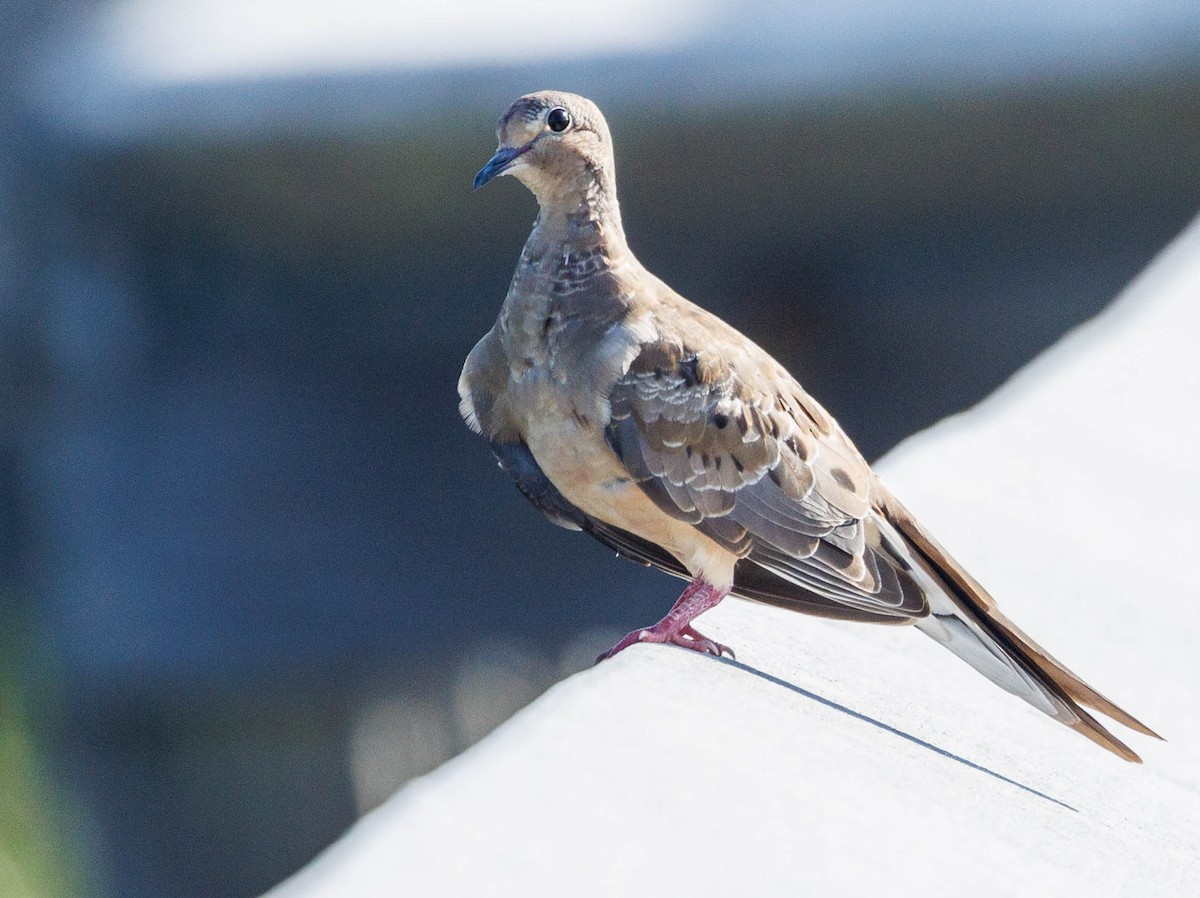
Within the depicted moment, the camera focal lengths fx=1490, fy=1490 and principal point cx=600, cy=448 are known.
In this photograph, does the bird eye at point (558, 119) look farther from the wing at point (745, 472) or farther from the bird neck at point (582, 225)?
the wing at point (745, 472)

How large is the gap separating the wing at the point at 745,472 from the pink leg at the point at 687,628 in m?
0.12

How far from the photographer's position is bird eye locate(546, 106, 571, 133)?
121 inches

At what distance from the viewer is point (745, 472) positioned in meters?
3.09

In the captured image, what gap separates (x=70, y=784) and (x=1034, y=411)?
21.9ft

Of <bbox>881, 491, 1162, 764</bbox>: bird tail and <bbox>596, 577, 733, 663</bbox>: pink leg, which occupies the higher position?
<bbox>596, 577, 733, 663</bbox>: pink leg

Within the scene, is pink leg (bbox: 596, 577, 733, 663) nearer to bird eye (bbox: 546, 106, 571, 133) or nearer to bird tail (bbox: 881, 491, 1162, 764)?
bird tail (bbox: 881, 491, 1162, 764)

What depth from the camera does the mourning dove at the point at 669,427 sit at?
9.90 ft

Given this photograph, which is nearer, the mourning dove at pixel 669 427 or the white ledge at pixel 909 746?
Answer: the white ledge at pixel 909 746

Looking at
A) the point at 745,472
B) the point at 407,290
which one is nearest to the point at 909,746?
the point at 745,472

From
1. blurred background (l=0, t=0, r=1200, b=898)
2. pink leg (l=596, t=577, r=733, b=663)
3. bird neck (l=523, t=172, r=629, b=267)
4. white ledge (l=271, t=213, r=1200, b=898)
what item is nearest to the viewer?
white ledge (l=271, t=213, r=1200, b=898)

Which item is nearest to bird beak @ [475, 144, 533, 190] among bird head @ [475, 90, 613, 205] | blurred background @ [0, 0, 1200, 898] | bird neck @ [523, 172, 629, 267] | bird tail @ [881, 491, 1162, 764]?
bird head @ [475, 90, 613, 205]

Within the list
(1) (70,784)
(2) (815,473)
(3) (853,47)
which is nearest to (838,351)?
(3) (853,47)

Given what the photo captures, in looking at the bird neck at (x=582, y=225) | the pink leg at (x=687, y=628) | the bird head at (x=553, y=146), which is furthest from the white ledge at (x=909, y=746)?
the bird head at (x=553, y=146)

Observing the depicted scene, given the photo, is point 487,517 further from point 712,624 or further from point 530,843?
point 530,843
